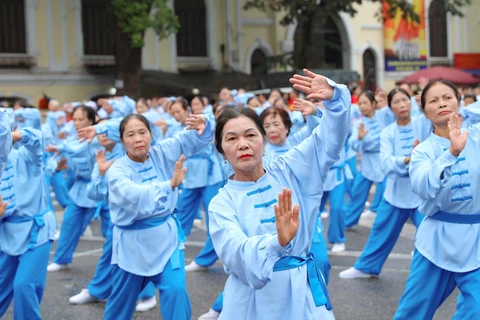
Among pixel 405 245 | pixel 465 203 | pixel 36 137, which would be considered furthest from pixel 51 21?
pixel 465 203

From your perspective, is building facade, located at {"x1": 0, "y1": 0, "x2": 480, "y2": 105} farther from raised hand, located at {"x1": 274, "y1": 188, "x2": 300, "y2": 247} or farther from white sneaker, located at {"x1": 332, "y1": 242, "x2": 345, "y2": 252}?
raised hand, located at {"x1": 274, "y1": 188, "x2": 300, "y2": 247}

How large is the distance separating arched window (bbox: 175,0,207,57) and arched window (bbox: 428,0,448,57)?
34.6 ft

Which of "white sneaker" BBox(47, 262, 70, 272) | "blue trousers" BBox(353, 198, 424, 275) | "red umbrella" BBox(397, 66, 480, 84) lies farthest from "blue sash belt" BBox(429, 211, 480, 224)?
"red umbrella" BBox(397, 66, 480, 84)

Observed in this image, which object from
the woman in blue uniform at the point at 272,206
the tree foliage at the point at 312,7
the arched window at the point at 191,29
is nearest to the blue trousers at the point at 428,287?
the woman in blue uniform at the point at 272,206

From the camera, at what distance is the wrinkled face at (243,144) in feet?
11.6

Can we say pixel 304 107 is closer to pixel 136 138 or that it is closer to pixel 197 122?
pixel 197 122

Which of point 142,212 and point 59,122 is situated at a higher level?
point 59,122

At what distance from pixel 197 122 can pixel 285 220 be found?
249cm

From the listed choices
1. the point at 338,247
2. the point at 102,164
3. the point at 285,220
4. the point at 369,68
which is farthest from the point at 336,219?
the point at 369,68

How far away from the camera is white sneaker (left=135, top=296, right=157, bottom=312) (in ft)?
21.3

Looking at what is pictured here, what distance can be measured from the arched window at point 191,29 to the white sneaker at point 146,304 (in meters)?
20.6

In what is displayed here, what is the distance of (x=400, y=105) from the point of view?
290 inches

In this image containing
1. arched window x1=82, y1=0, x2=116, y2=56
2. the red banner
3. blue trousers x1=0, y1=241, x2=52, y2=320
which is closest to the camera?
blue trousers x1=0, y1=241, x2=52, y2=320

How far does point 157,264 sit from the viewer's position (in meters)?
5.07
